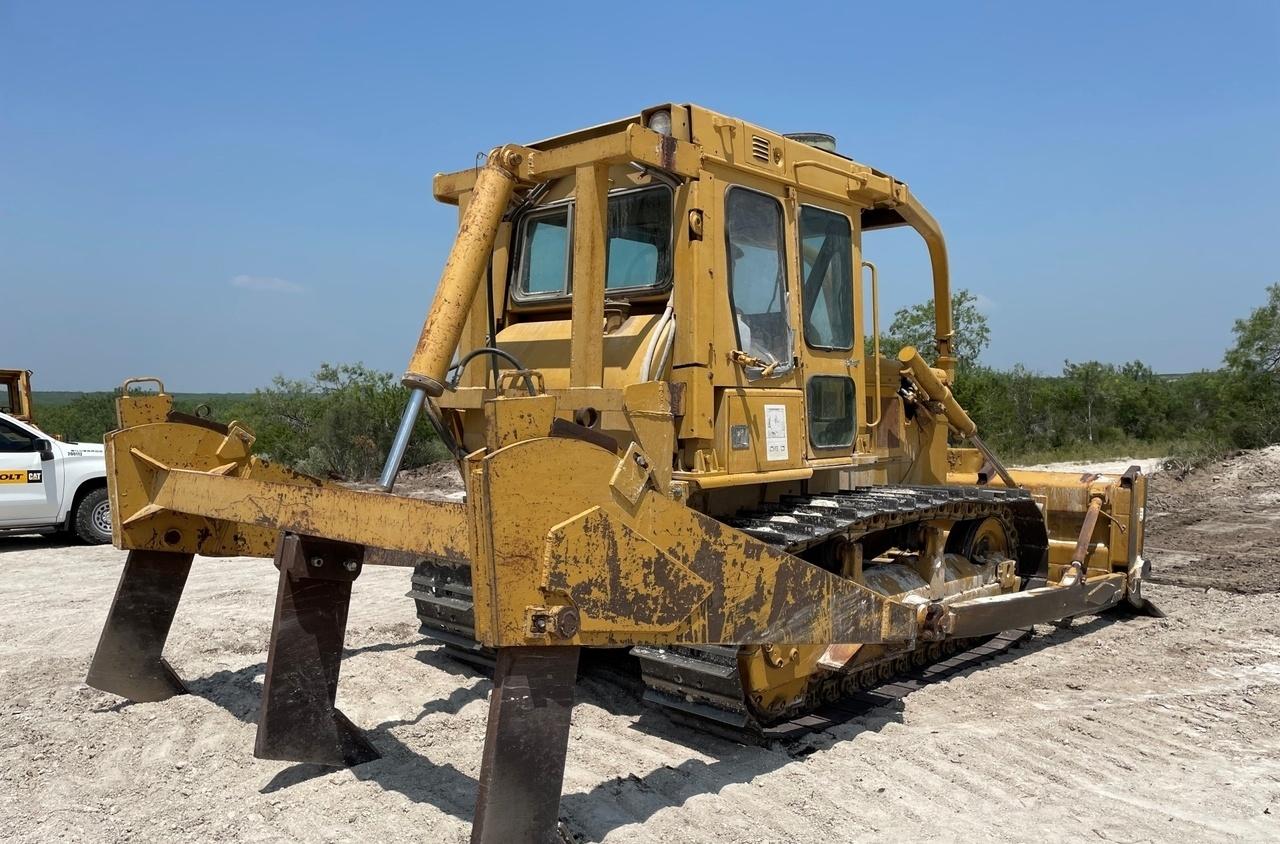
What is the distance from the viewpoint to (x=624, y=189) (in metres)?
4.99

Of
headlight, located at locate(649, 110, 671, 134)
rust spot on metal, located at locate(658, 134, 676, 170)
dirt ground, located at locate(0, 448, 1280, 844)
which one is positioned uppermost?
headlight, located at locate(649, 110, 671, 134)

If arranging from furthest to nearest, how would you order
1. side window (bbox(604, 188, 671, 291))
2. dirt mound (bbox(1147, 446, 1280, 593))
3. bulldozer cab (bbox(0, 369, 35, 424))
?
bulldozer cab (bbox(0, 369, 35, 424)) < dirt mound (bbox(1147, 446, 1280, 593)) < side window (bbox(604, 188, 671, 291))

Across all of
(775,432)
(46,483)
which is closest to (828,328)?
(775,432)

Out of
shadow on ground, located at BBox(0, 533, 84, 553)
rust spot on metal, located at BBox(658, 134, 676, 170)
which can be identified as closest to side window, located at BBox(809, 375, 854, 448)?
rust spot on metal, located at BBox(658, 134, 676, 170)

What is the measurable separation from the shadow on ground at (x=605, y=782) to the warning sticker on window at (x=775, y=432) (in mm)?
1396

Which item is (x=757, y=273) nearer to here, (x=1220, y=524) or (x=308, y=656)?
(x=308, y=656)

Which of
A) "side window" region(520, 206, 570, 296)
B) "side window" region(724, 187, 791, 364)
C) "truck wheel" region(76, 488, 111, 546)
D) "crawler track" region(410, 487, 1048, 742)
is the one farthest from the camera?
"truck wheel" region(76, 488, 111, 546)

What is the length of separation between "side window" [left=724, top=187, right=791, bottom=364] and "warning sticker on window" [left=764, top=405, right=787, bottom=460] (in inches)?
9.6

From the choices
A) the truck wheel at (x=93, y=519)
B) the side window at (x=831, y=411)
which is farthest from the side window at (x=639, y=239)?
the truck wheel at (x=93, y=519)

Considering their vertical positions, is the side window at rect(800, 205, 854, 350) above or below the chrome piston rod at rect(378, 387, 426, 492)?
above

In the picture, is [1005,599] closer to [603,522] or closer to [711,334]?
[711,334]

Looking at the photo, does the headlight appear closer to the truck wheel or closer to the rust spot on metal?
the rust spot on metal

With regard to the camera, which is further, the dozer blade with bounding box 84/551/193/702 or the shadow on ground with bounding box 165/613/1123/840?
the dozer blade with bounding box 84/551/193/702

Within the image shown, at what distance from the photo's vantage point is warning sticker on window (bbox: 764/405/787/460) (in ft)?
15.6
